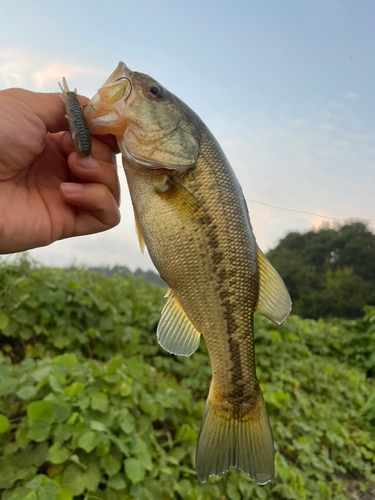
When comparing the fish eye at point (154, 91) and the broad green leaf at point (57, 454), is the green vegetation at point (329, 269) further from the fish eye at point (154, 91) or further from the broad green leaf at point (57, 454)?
the fish eye at point (154, 91)

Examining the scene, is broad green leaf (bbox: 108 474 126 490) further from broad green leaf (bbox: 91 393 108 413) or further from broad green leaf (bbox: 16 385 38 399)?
broad green leaf (bbox: 16 385 38 399)

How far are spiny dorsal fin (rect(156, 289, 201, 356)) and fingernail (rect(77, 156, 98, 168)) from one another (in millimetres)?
602

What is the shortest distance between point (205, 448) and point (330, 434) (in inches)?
152

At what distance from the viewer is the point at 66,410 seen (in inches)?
84.7

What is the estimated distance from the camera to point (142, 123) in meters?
1.56

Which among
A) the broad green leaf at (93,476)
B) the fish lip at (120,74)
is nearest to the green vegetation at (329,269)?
the broad green leaf at (93,476)

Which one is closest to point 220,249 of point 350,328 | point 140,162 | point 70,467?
point 140,162

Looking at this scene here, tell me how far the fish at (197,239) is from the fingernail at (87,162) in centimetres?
13

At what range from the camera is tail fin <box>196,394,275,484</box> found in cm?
146

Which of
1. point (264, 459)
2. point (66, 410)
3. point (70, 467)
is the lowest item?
point (70, 467)

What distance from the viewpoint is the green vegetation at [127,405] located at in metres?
2.11

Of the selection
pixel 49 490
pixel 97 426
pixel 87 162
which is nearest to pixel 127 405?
pixel 97 426

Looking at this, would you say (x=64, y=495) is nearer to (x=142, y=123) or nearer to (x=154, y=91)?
(x=142, y=123)

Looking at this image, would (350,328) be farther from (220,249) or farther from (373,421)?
(220,249)
